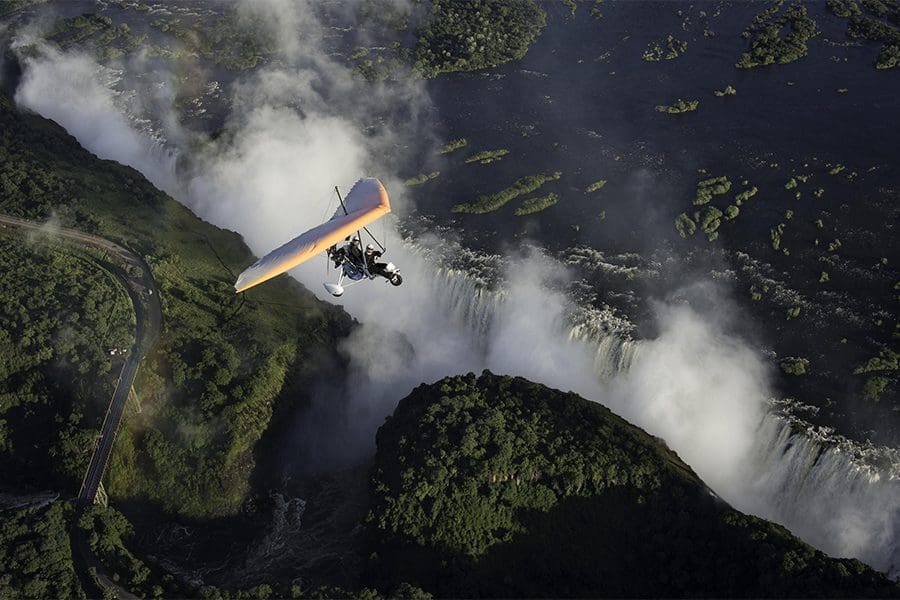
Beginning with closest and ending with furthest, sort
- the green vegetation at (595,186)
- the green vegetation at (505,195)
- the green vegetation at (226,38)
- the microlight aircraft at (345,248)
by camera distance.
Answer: the microlight aircraft at (345,248) → the green vegetation at (505,195) → the green vegetation at (595,186) → the green vegetation at (226,38)

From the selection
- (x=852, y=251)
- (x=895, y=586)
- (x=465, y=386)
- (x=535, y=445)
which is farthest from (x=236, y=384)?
(x=852, y=251)

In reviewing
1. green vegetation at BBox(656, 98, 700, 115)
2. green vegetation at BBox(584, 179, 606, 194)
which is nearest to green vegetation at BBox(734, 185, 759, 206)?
green vegetation at BBox(584, 179, 606, 194)

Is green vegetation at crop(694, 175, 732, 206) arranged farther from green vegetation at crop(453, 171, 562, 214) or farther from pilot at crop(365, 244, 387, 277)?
pilot at crop(365, 244, 387, 277)

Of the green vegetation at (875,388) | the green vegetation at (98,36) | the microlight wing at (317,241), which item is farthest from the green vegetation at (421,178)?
the green vegetation at (98,36)

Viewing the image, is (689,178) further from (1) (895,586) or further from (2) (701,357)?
(1) (895,586)

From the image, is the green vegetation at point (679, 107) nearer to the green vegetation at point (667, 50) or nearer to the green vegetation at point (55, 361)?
the green vegetation at point (667, 50)

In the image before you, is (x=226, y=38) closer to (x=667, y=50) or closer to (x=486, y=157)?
(x=486, y=157)
